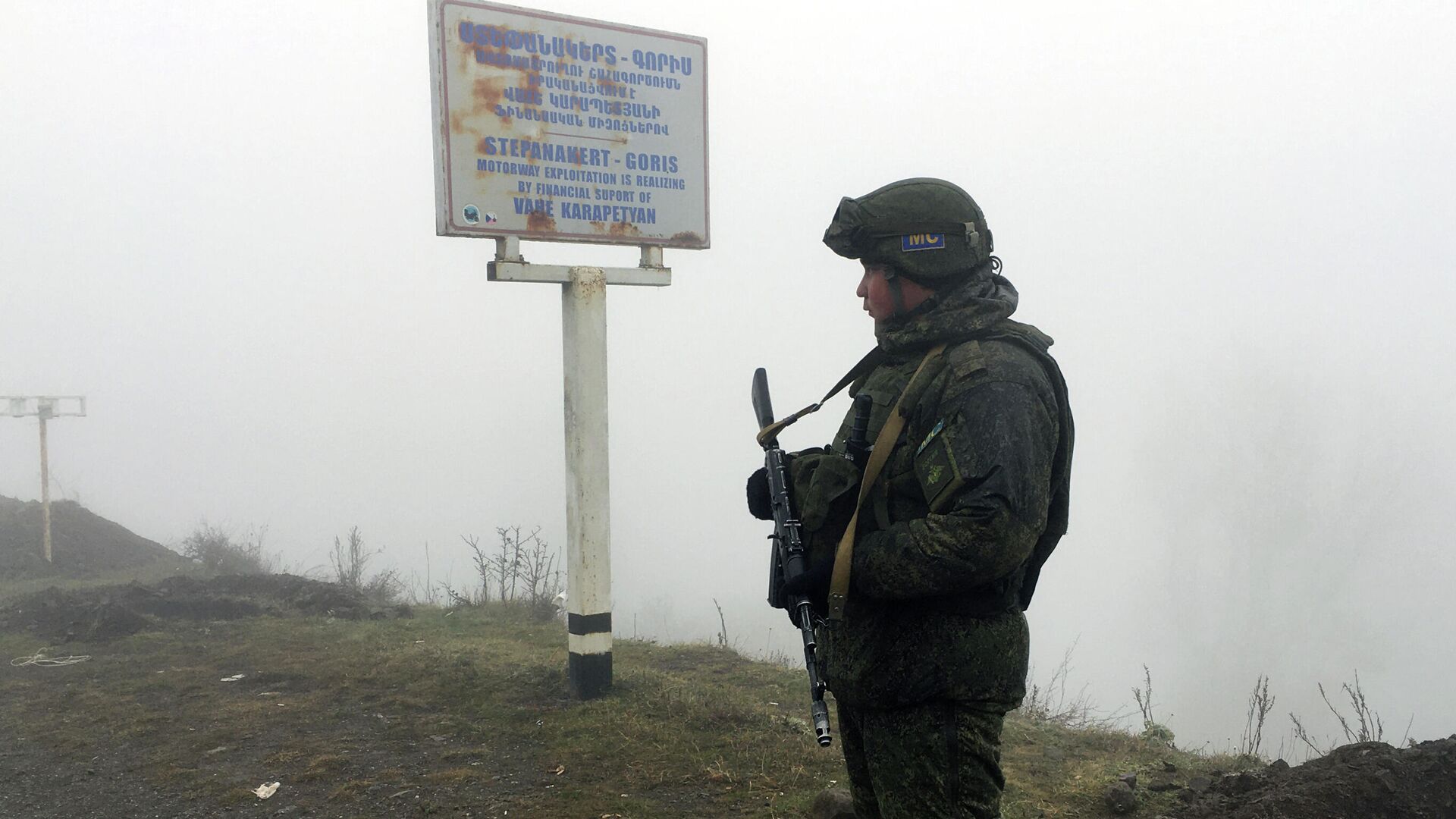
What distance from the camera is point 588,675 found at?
236 inches

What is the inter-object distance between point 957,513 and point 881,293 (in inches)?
26.9

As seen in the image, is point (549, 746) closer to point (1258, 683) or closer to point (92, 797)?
point (92, 797)

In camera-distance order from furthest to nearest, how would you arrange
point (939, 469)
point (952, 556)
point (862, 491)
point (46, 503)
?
point (46, 503)
point (862, 491)
point (939, 469)
point (952, 556)

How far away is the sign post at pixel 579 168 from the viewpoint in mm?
5707

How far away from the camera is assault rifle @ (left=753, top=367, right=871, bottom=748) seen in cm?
262

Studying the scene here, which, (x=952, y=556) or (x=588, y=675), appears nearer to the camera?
(x=952, y=556)

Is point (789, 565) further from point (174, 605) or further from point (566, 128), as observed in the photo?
point (174, 605)

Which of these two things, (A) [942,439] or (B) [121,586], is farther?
(B) [121,586]

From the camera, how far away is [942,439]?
244 centimetres

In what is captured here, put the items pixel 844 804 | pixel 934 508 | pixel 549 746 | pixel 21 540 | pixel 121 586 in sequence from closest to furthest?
1. pixel 934 508
2. pixel 844 804
3. pixel 549 746
4. pixel 121 586
5. pixel 21 540

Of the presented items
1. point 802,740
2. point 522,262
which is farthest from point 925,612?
point 522,262

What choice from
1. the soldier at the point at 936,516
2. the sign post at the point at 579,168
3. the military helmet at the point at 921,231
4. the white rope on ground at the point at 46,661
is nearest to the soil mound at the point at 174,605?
the white rope on ground at the point at 46,661

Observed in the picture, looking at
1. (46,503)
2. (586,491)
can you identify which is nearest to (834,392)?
(586,491)

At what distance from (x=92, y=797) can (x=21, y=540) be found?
438 inches
